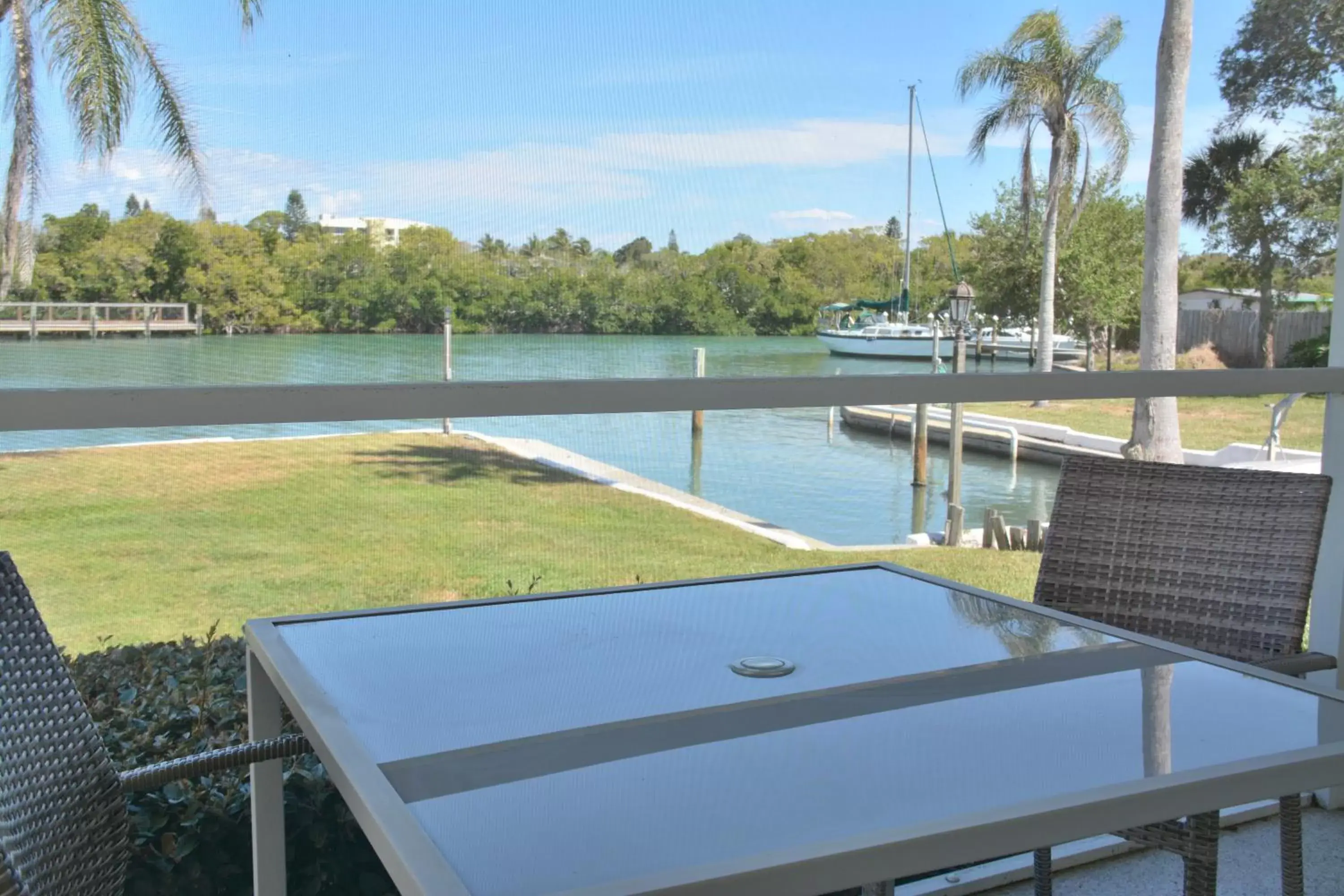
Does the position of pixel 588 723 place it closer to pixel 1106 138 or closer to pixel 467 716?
pixel 467 716

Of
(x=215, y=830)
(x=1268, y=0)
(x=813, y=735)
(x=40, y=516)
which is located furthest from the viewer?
(x=1268, y=0)

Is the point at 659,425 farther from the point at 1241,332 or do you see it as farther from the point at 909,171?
the point at 1241,332

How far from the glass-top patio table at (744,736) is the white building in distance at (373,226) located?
2616 millimetres

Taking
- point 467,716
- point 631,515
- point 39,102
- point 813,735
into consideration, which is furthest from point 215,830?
point 39,102

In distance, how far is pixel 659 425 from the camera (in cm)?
399

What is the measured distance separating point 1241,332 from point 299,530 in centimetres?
347

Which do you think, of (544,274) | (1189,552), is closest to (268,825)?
(1189,552)

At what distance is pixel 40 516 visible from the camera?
332 centimetres

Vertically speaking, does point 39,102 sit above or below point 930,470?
above

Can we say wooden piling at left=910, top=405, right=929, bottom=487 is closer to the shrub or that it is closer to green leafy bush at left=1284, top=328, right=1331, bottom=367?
the shrub

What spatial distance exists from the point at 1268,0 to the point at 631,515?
294cm

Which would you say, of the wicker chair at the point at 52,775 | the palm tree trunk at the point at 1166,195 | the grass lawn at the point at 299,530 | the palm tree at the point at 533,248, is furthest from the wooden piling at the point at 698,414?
the wicker chair at the point at 52,775

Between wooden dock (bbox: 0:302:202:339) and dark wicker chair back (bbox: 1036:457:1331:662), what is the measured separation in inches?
104

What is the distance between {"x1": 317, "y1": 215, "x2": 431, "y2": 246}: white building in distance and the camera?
3.94 metres
